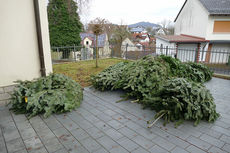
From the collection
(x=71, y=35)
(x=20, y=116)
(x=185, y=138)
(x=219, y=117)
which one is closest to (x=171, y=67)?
(x=219, y=117)

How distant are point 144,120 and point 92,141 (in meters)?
1.13

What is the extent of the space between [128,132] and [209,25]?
1887cm

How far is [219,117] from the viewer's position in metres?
3.18

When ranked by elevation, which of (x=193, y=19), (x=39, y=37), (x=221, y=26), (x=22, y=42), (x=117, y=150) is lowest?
(x=117, y=150)

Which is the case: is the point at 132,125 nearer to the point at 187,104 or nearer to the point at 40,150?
the point at 187,104

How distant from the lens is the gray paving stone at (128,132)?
2.57 m

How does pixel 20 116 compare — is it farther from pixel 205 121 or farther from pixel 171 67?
pixel 171 67

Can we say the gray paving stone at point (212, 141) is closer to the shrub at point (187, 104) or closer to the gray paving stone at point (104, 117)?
the shrub at point (187, 104)

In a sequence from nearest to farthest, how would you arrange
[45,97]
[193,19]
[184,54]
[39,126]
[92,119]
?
[39,126]
[92,119]
[45,97]
[184,54]
[193,19]

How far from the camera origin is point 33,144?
2336 millimetres

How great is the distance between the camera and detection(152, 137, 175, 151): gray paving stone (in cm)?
228

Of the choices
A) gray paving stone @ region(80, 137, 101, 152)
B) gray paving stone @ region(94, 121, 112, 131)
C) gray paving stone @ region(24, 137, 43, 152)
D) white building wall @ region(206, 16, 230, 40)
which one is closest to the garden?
gray paving stone @ region(24, 137, 43, 152)

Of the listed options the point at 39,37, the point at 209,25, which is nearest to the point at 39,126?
the point at 39,37

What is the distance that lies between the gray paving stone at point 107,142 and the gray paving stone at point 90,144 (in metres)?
0.08
